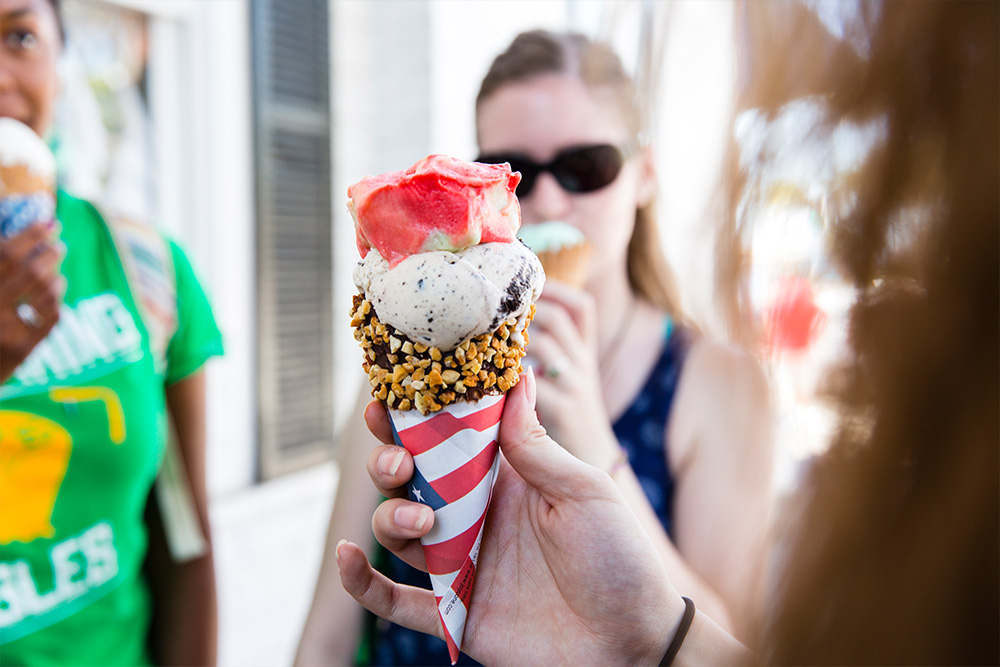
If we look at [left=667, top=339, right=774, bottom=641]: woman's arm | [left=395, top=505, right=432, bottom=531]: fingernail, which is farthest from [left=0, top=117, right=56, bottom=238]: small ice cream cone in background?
[left=667, top=339, right=774, bottom=641]: woman's arm

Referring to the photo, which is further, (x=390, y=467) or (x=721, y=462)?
(x=721, y=462)

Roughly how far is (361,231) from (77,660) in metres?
1.61

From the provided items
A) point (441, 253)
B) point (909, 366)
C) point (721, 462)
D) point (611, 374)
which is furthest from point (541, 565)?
point (611, 374)

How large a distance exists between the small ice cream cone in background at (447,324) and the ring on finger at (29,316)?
119 cm

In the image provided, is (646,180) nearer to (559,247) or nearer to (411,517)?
(559,247)

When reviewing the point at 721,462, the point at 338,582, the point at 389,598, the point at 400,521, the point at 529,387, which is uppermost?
the point at 529,387

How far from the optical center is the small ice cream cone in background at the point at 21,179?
1.61 m

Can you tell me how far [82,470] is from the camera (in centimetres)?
167

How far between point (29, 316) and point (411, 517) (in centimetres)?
140

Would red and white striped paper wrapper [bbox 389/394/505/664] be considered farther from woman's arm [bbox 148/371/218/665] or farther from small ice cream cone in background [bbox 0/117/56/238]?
small ice cream cone in background [bbox 0/117/56/238]

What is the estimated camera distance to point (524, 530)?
1.11 metres

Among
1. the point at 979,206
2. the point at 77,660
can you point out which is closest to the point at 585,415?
the point at 979,206

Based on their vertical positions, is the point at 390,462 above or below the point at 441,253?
below

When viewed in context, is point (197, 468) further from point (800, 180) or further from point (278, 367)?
point (278, 367)
